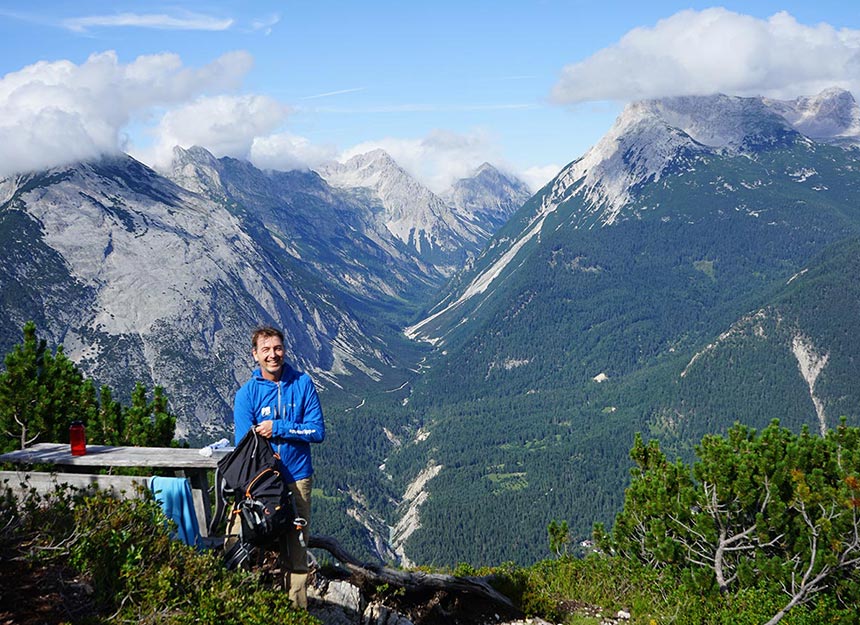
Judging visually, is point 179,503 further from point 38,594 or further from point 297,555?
point 38,594

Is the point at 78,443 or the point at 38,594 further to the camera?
the point at 78,443

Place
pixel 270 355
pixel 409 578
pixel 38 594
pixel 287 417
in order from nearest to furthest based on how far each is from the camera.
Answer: pixel 38 594 → pixel 270 355 → pixel 287 417 → pixel 409 578

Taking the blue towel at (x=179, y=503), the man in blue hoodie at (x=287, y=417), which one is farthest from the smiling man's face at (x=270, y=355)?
the blue towel at (x=179, y=503)

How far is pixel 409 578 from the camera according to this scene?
15281mm

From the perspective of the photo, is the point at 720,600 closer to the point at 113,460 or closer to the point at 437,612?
the point at 437,612

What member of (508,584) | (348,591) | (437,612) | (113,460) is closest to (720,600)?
(508,584)

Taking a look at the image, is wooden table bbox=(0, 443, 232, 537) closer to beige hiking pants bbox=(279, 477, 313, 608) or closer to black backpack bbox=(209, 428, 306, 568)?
black backpack bbox=(209, 428, 306, 568)

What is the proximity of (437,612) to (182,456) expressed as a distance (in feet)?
21.7

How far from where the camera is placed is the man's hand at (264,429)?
11.1 metres

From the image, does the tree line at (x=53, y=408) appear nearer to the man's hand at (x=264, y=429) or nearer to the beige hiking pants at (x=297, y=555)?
the beige hiking pants at (x=297, y=555)

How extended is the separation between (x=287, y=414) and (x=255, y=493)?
1.41 m

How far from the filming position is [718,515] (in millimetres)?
17516

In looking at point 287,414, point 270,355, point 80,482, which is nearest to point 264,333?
point 270,355

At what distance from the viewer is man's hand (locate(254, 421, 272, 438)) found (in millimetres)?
11062
